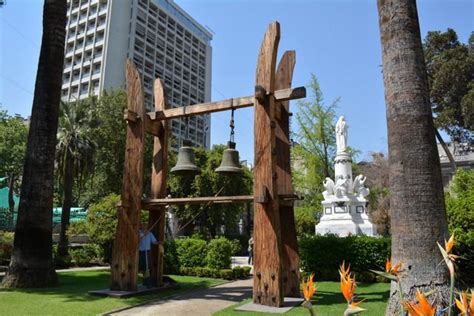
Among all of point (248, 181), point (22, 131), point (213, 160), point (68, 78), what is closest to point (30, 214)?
point (213, 160)

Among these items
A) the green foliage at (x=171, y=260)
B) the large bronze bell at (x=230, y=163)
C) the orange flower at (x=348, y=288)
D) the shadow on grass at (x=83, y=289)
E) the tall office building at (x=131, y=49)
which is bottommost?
the shadow on grass at (x=83, y=289)

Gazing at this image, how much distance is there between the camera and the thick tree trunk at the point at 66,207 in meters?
21.3

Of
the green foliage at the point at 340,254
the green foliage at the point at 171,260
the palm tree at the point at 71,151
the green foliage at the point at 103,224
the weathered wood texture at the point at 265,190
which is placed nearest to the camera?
the weathered wood texture at the point at 265,190

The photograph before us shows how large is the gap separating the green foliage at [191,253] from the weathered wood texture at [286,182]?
22.5ft

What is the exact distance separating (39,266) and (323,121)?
24.8m

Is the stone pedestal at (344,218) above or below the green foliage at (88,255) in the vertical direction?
above

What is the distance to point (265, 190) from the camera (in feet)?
27.3

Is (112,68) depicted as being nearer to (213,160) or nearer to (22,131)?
(22,131)

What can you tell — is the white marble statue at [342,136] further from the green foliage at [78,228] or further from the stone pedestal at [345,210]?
the green foliage at [78,228]

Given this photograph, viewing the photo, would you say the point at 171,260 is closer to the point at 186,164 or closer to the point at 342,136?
the point at 186,164

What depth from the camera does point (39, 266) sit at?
11305 millimetres

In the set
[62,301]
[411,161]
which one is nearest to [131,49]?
[62,301]

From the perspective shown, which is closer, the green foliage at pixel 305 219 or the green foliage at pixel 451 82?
the green foliage at pixel 451 82

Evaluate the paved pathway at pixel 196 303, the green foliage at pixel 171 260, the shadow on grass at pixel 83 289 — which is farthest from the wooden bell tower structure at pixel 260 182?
the green foliage at pixel 171 260
